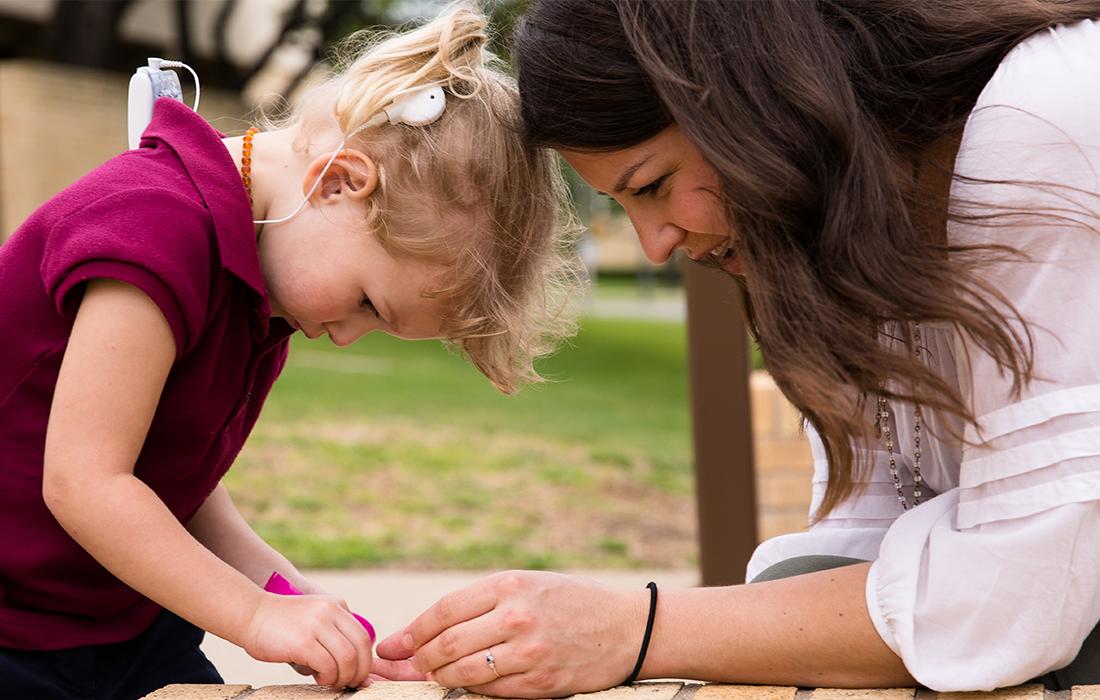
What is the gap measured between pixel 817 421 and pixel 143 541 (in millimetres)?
885

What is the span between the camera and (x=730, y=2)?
1688 millimetres

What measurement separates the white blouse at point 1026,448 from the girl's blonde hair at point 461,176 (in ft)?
2.37

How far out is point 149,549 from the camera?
5.75ft

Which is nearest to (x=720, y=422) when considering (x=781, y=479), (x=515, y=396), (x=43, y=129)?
(x=781, y=479)

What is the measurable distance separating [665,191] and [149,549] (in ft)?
2.76

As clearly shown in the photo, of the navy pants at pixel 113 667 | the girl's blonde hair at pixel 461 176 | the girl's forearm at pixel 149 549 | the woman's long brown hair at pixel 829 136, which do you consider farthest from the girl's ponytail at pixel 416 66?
the navy pants at pixel 113 667

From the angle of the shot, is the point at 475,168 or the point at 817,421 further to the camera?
the point at 475,168

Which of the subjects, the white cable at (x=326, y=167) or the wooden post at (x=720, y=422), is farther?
the wooden post at (x=720, y=422)

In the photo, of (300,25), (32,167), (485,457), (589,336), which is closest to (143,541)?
(485,457)

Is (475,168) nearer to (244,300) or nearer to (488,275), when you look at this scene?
(488,275)

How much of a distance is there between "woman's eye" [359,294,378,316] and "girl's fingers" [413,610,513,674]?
0.57 metres

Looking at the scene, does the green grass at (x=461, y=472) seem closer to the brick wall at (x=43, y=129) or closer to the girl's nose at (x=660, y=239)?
the brick wall at (x=43, y=129)

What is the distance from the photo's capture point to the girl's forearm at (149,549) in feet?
5.71

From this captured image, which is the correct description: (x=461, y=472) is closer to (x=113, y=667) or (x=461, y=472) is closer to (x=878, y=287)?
(x=113, y=667)
